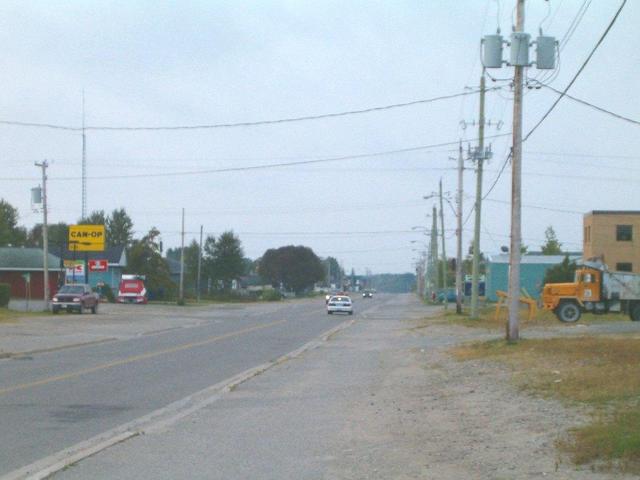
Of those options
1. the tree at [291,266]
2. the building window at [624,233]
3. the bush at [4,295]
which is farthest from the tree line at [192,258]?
the building window at [624,233]

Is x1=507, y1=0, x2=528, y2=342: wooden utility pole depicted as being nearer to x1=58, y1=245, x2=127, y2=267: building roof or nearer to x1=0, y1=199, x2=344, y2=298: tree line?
x1=0, y1=199, x2=344, y2=298: tree line

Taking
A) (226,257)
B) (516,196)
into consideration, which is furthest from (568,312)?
(226,257)

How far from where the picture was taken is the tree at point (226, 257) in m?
130

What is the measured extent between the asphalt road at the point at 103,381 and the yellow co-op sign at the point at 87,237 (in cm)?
4115

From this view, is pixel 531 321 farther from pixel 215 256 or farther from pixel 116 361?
pixel 215 256

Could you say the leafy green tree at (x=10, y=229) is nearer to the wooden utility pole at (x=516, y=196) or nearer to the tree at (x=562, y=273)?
the tree at (x=562, y=273)

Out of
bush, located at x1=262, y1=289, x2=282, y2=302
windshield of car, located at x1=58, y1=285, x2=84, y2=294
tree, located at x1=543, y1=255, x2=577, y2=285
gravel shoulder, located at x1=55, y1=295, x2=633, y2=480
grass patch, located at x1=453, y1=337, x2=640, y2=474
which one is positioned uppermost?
tree, located at x1=543, y1=255, x2=577, y2=285

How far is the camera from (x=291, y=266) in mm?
163750

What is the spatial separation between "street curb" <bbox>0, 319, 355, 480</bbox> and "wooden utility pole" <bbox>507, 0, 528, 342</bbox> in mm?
8080

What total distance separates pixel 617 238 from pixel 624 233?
0.67 meters

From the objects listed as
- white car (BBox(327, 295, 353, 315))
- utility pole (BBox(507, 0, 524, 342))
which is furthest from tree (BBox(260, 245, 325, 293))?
utility pole (BBox(507, 0, 524, 342))

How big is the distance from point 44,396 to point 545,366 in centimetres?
967

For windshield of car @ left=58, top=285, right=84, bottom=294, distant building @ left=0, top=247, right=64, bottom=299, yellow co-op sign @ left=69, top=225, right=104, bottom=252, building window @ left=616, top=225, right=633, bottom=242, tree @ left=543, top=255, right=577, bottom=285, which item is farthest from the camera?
distant building @ left=0, top=247, right=64, bottom=299

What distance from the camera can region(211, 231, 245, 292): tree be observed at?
13000 centimetres
